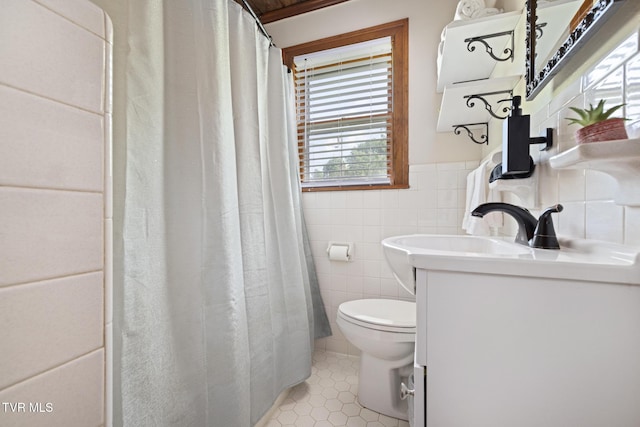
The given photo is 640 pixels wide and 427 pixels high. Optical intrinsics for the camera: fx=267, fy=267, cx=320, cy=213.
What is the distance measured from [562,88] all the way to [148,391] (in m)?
1.42

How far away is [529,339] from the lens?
49 cm

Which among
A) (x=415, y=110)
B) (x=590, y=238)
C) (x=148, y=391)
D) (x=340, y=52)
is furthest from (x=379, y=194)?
(x=148, y=391)

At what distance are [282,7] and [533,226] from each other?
83.1 inches

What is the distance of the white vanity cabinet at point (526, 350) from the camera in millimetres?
449

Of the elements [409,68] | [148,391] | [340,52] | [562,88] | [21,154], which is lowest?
[148,391]

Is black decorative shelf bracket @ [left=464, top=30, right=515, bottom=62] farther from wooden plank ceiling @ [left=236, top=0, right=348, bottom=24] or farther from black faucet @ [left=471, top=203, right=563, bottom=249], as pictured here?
wooden plank ceiling @ [left=236, top=0, right=348, bottom=24]

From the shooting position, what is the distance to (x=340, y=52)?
6.16 ft

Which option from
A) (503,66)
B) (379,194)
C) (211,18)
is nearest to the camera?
(211,18)

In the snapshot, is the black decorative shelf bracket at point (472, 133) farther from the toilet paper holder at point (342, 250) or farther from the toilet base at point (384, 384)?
the toilet base at point (384, 384)

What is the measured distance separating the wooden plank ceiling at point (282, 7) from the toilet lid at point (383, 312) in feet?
6.48

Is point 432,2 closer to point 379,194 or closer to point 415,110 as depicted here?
point 415,110

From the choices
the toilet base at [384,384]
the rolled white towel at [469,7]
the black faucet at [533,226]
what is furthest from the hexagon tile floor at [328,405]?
the rolled white towel at [469,7]

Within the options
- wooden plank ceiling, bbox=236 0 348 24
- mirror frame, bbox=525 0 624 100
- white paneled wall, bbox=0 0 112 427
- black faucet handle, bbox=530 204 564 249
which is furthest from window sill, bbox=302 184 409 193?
white paneled wall, bbox=0 0 112 427

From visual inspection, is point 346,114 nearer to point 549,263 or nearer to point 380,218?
point 380,218
